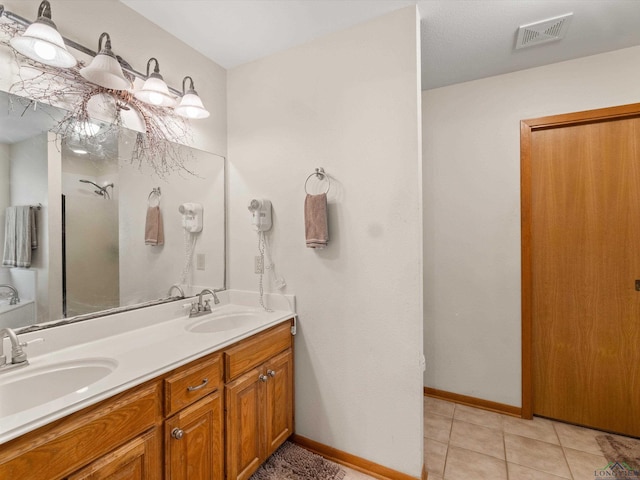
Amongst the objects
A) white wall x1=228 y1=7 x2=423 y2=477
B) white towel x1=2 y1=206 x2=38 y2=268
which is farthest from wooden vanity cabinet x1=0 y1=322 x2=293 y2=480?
white towel x1=2 y1=206 x2=38 y2=268

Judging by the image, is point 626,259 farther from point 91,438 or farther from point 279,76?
point 91,438

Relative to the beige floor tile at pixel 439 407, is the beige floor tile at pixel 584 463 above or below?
below

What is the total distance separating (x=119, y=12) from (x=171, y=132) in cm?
62

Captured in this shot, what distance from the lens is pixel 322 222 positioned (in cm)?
181

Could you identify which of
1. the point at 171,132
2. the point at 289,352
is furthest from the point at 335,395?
the point at 171,132

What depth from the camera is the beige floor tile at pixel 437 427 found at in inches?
81.7

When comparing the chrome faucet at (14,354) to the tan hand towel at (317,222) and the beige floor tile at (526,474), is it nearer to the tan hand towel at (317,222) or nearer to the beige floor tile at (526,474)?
the tan hand towel at (317,222)

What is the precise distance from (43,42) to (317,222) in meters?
1.41

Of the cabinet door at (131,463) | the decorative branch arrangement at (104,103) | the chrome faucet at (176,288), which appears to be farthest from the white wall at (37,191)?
the cabinet door at (131,463)

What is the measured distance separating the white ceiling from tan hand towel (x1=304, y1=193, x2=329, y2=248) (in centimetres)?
102

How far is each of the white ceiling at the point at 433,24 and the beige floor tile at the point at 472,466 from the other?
101 inches

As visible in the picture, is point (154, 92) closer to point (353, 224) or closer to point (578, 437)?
point (353, 224)

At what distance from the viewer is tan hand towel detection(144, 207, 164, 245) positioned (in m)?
1.80

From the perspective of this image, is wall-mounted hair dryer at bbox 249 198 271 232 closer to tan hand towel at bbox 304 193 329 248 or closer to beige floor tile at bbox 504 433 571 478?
tan hand towel at bbox 304 193 329 248
